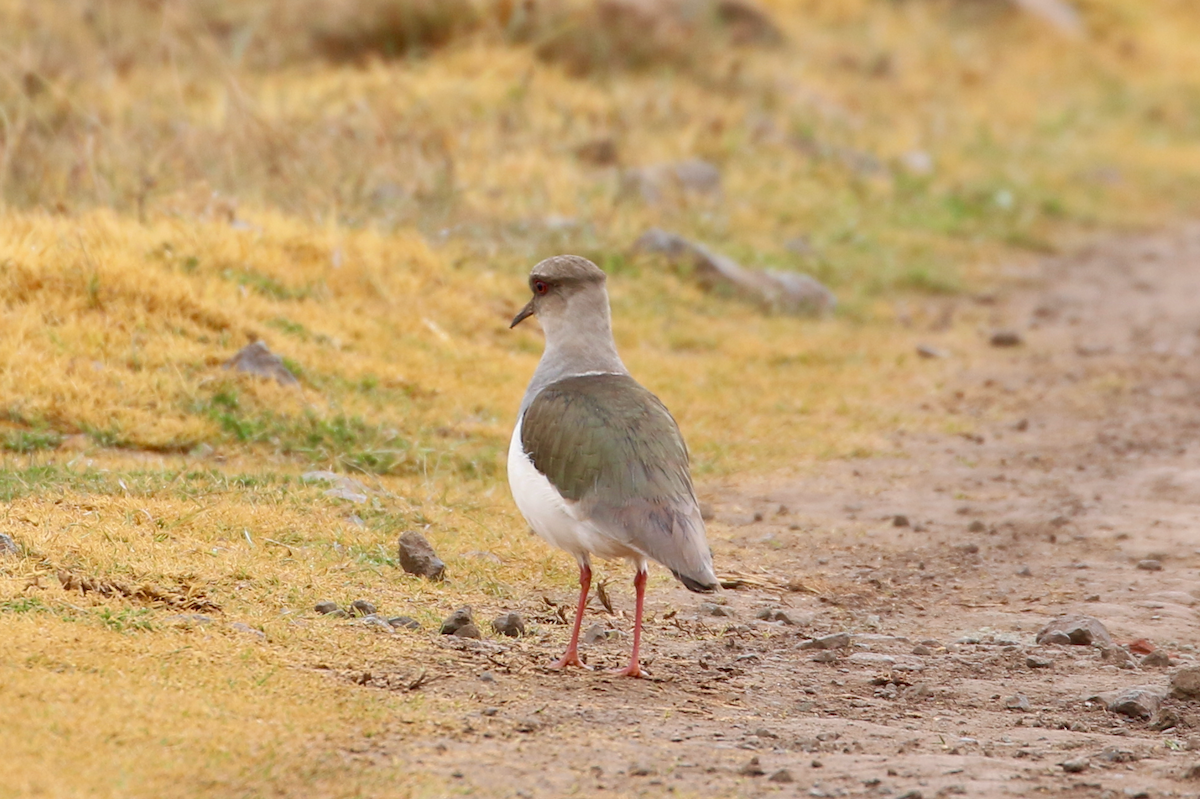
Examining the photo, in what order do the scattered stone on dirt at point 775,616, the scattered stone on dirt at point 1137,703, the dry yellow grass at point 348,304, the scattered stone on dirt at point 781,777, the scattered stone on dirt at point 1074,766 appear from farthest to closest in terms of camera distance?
the scattered stone on dirt at point 775,616
the scattered stone on dirt at point 1137,703
the dry yellow grass at point 348,304
the scattered stone on dirt at point 1074,766
the scattered stone on dirt at point 781,777

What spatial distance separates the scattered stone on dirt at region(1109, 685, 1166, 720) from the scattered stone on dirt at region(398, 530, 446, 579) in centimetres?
232

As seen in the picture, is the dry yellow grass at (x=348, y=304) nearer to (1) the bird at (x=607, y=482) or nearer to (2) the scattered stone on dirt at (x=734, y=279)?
(2) the scattered stone on dirt at (x=734, y=279)

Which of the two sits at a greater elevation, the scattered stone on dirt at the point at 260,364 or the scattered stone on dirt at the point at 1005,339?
the scattered stone on dirt at the point at 1005,339

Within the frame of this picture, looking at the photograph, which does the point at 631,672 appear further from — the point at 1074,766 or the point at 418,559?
the point at 1074,766

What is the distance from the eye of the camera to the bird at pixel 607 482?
14.5 ft

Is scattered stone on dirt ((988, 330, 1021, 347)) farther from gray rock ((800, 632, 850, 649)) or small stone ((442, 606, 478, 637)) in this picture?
small stone ((442, 606, 478, 637))

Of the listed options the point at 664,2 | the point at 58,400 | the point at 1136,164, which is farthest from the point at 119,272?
the point at 1136,164

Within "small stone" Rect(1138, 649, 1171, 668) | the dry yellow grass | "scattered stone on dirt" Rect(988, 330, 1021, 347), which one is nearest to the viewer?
the dry yellow grass

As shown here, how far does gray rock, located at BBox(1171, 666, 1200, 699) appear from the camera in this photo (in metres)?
4.35

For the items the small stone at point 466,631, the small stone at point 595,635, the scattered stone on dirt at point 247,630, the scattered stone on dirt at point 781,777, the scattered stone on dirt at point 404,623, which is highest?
the scattered stone on dirt at point 781,777

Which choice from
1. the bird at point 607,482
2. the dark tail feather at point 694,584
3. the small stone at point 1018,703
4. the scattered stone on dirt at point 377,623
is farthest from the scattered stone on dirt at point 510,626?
the small stone at point 1018,703

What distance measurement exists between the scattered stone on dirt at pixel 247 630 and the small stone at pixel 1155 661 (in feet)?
9.16

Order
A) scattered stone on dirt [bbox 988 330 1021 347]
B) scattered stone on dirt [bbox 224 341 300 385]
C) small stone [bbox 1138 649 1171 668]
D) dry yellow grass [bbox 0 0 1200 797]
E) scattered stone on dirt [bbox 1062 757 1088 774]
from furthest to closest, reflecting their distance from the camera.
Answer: scattered stone on dirt [bbox 988 330 1021 347], scattered stone on dirt [bbox 224 341 300 385], small stone [bbox 1138 649 1171 668], dry yellow grass [bbox 0 0 1200 797], scattered stone on dirt [bbox 1062 757 1088 774]

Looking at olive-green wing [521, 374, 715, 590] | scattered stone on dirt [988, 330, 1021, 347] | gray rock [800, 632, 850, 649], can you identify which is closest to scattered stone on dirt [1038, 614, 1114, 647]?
gray rock [800, 632, 850, 649]
